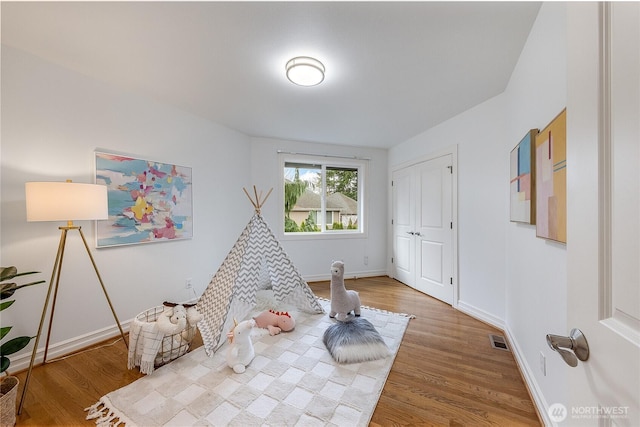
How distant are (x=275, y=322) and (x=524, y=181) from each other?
2340mm

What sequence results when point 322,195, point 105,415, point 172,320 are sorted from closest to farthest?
point 105,415 → point 172,320 → point 322,195

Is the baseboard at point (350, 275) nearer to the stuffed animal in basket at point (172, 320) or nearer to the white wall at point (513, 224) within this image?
the white wall at point (513, 224)

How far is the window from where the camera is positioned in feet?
13.4

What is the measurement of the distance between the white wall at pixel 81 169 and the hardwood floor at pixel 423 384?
42 cm

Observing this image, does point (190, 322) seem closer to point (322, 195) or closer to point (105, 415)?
point (105, 415)

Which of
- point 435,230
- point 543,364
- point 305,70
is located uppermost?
point 305,70

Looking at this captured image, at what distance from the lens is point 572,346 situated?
535 mm

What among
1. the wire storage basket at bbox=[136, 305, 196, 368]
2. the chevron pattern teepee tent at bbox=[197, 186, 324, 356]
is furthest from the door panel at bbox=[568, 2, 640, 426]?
the wire storage basket at bbox=[136, 305, 196, 368]

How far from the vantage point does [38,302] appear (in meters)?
1.89

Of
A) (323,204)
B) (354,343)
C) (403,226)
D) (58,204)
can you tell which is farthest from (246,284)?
(403,226)

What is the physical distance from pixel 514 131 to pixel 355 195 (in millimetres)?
2562

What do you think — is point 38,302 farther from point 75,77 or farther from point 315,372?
point 315,372

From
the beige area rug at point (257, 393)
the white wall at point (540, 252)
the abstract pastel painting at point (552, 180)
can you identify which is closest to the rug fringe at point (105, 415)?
the beige area rug at point (257, 393)

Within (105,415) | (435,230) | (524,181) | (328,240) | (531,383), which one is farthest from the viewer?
(328,240)
